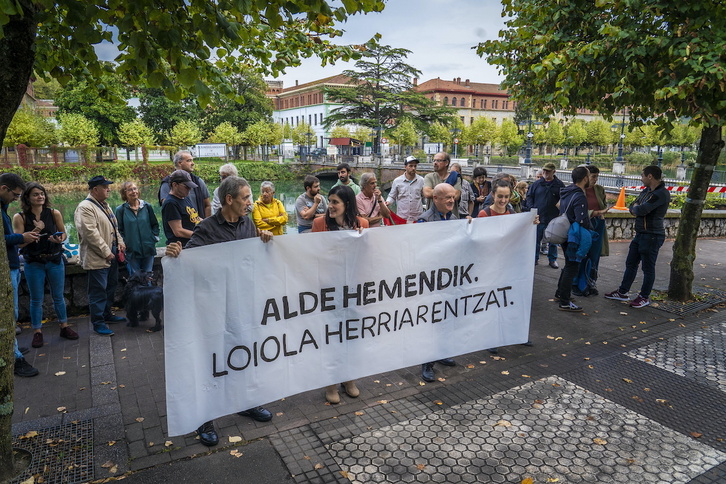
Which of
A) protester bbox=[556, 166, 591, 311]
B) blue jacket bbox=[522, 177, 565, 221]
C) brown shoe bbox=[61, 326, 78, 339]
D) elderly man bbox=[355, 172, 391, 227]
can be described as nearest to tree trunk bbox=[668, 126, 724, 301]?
protester bbox=[556, 166, 591, 311]

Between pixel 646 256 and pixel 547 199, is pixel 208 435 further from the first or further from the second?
pixel 547 199

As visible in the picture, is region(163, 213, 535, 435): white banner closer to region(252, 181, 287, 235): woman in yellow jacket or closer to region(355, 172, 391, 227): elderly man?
region(355, 172, 391, 227): elderly man

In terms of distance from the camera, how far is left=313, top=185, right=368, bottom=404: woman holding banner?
446cm

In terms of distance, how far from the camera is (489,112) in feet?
346

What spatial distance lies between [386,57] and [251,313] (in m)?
67.9

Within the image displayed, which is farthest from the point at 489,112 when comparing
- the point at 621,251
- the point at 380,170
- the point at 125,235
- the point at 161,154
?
the point at 125,235

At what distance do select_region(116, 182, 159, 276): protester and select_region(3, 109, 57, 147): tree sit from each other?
46.4 metres

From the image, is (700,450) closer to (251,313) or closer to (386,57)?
(251,313)

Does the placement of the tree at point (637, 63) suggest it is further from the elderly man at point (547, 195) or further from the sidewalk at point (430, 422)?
the sidewalk at point (430, 422)

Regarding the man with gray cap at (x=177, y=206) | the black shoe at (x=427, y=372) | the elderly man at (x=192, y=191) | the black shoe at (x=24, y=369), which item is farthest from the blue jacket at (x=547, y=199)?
the black shoe at (x=24, y=369)

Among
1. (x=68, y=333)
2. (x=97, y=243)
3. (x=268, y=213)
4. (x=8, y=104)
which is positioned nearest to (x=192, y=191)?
(x=268, y=213)

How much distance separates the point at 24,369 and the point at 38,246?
1346 millimetres

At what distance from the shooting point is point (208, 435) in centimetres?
383

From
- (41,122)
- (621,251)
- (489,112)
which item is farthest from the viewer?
(489,112)
